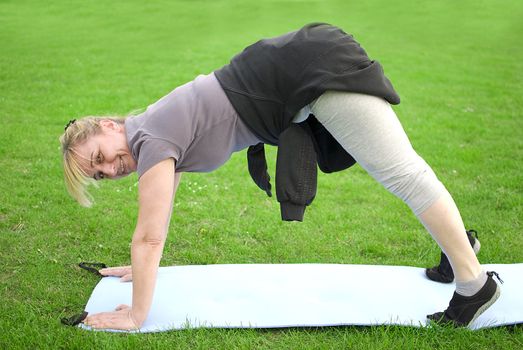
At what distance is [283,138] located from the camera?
2791 mm

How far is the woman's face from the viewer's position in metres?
2.84

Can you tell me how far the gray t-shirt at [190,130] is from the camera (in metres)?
2.71

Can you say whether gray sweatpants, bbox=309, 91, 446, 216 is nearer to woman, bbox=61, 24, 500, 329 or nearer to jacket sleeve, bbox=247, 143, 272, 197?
woman, bbox=61, 24, 500, 329

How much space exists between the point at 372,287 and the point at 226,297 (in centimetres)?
79

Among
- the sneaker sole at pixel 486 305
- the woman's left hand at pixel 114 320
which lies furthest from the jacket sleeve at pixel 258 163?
the sneaker sole at pixel 486 305

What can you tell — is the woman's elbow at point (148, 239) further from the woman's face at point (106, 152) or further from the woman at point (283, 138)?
the woman's face at point (106, 152)

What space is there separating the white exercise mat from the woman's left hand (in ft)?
0.26

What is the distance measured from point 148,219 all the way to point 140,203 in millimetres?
80

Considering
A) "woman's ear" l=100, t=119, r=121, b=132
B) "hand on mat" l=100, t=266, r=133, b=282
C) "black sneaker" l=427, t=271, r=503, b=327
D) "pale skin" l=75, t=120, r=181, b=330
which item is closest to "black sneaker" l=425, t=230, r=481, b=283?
"black sneaker" l=427, t=271, r=503, b=327

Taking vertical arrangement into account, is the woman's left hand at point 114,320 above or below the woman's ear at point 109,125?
below

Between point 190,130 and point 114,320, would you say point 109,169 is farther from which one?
point 114,320

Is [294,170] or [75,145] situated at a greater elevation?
[75,145]

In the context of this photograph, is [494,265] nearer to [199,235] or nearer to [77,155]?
[199,235]

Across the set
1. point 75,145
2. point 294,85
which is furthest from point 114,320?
point 294,85
